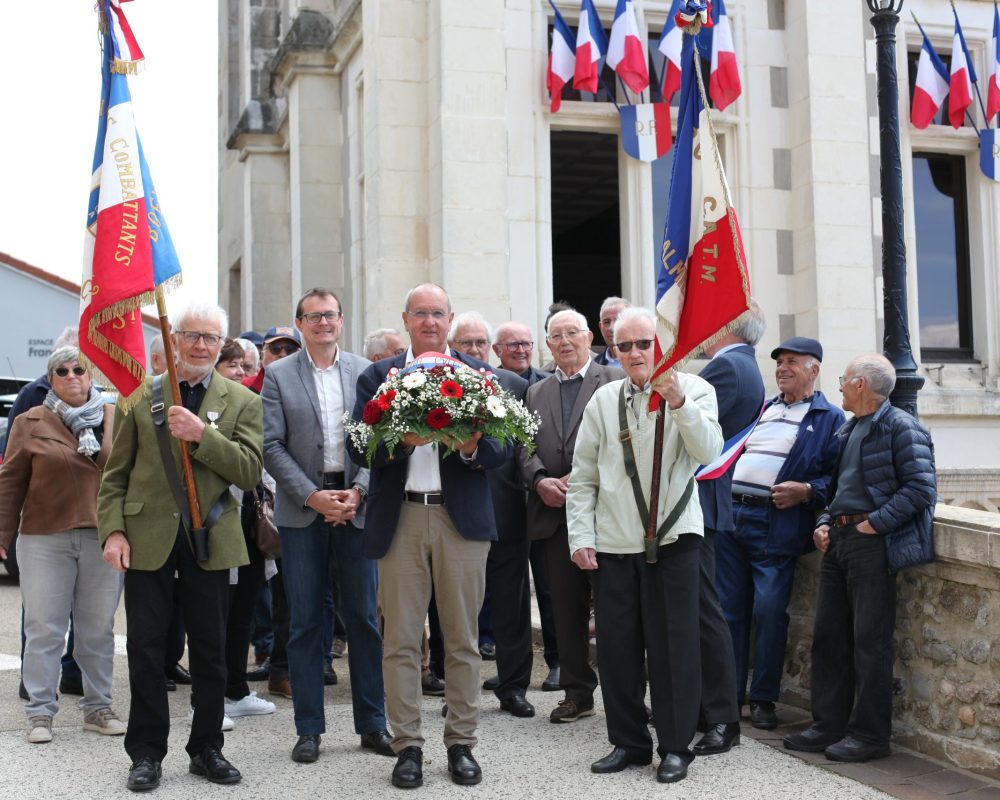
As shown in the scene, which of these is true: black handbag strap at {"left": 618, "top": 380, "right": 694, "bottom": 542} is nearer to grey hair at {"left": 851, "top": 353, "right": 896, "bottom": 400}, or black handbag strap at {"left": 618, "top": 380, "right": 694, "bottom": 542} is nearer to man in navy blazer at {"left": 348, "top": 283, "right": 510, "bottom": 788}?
man in navy blazer at {"left": 348, "top": 283, "right": 510, "bottom": 788}

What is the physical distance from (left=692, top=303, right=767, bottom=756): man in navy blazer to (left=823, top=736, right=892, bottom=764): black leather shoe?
48cm

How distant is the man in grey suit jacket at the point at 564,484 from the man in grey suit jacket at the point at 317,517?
1.12 metres

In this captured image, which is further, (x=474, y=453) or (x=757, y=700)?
(x=757, y=700)

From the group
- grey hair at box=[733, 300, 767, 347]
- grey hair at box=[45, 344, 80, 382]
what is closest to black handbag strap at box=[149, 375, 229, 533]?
grey hair at box=[45, 344, 80, 382]

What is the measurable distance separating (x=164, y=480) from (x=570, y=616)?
7.93 feet

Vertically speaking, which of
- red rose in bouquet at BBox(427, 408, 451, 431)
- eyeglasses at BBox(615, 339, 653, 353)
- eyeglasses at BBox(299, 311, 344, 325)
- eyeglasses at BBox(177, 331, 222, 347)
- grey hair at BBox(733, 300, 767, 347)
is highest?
eyeglasses at BBox(299, 311, 344, 325)

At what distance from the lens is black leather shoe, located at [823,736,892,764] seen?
5812 mm

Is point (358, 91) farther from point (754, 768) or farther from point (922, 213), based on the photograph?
point (754, 768)

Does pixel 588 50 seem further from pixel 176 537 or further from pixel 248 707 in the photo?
pixel 176 537

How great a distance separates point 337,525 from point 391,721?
104 centimetres

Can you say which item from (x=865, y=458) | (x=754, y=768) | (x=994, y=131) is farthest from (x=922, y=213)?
(x=754, y=768)

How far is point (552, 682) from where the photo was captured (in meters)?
7.43

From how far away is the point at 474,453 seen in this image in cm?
559

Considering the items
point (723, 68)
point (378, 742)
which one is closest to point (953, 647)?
point (378, 742)
